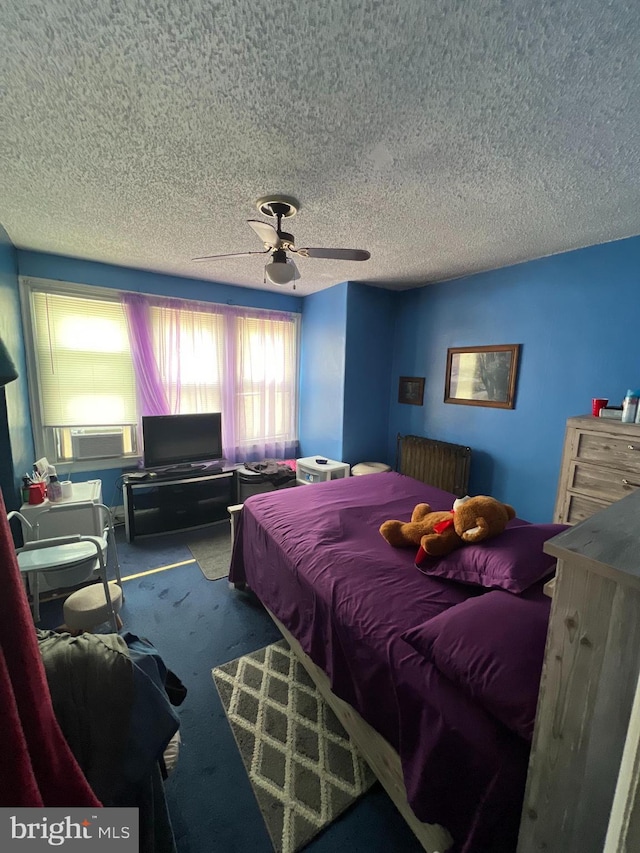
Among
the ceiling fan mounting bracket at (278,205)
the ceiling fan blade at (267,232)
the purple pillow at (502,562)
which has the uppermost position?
the ceiling fan mounting bracket at (278,205)

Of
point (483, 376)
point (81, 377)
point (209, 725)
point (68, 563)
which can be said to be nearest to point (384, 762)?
point (209, 725)

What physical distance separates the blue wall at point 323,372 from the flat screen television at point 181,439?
3.78ft

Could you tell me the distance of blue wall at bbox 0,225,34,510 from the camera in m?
2.25

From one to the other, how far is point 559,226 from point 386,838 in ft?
10.4

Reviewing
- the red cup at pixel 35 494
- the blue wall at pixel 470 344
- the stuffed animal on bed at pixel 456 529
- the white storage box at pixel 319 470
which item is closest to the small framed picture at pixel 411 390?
the blue wall at pixel 470 344

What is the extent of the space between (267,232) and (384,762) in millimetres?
2454

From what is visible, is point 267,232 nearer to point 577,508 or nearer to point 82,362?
point 82,362

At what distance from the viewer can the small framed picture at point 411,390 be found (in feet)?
12.4

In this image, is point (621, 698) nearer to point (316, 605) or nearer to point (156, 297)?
point (316, 605)

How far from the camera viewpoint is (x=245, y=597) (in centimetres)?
241

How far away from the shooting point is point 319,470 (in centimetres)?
362

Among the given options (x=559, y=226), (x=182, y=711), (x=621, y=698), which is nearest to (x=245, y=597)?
(x=182, y=711)

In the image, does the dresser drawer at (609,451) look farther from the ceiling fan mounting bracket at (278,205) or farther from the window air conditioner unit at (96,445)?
the window air conditioner unit at (96,445)
